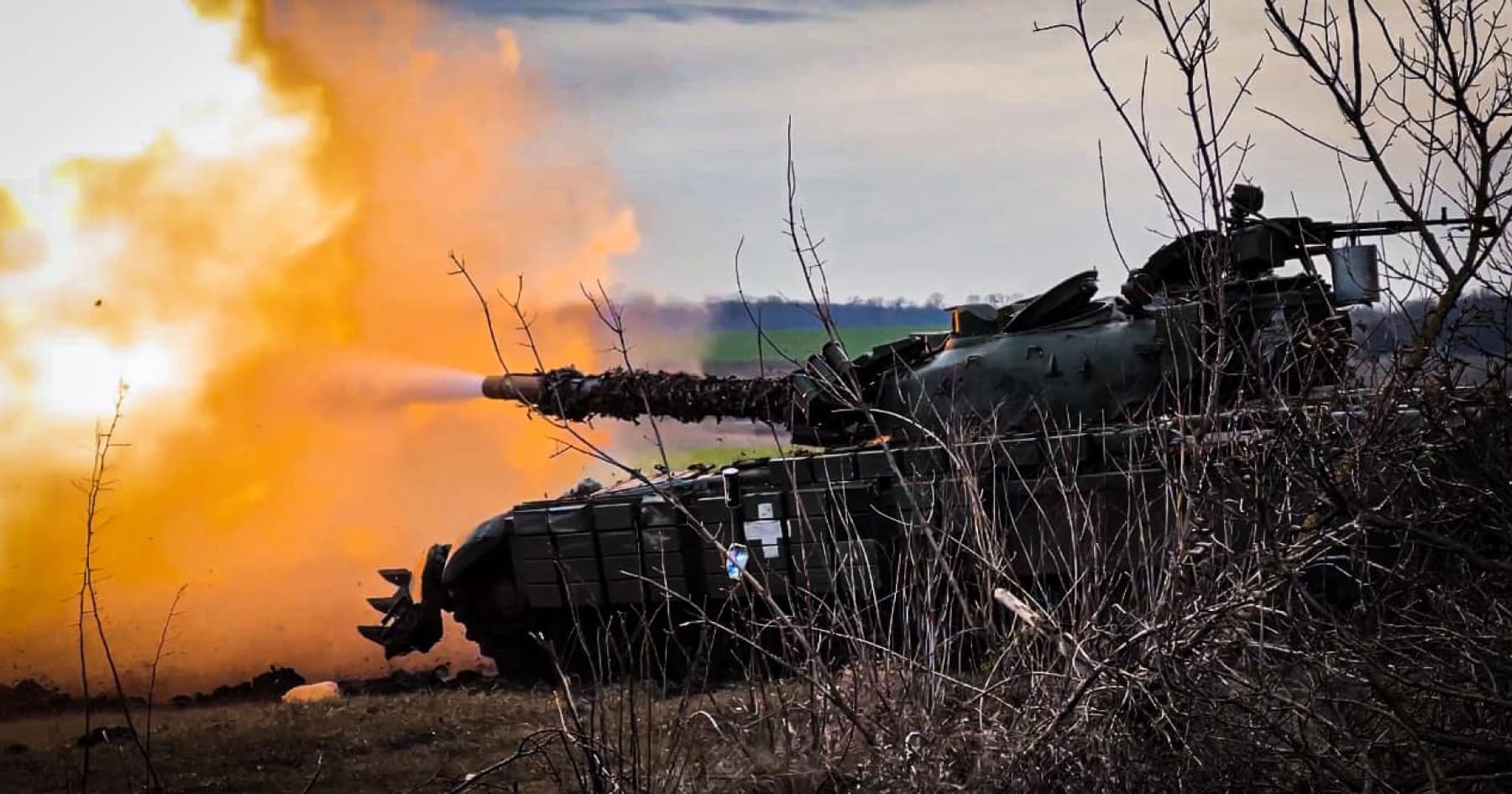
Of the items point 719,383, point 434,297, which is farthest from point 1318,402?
point 434,297

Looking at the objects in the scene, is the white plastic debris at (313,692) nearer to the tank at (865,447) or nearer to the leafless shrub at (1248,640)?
the tank at (865,447)

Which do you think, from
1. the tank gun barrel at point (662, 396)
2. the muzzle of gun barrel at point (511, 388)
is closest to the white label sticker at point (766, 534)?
the tank gun barrel at point (662, 396)

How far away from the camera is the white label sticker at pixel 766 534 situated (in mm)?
12133

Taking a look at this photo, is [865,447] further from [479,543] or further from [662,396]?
[479,543]

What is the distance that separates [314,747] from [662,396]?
3.94 meters

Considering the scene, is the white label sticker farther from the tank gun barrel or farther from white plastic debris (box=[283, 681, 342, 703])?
white plastic debris (box=[283, 681, 342, 703])

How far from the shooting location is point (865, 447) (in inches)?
473

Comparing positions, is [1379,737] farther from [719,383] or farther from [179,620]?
[179,620]

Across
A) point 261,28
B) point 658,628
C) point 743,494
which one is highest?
point 261,28

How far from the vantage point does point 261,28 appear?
1730 cm

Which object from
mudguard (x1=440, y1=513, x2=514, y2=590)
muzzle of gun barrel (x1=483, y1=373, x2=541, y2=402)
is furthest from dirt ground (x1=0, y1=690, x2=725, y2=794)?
muzzle of gun barrel (x1=483, y1=373, x2=541, y2=402)

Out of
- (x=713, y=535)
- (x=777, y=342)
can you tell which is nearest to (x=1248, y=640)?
(x=713, y=535)

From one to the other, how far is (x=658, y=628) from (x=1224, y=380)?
458 cm

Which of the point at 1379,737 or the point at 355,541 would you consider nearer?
the point at 1379,737
